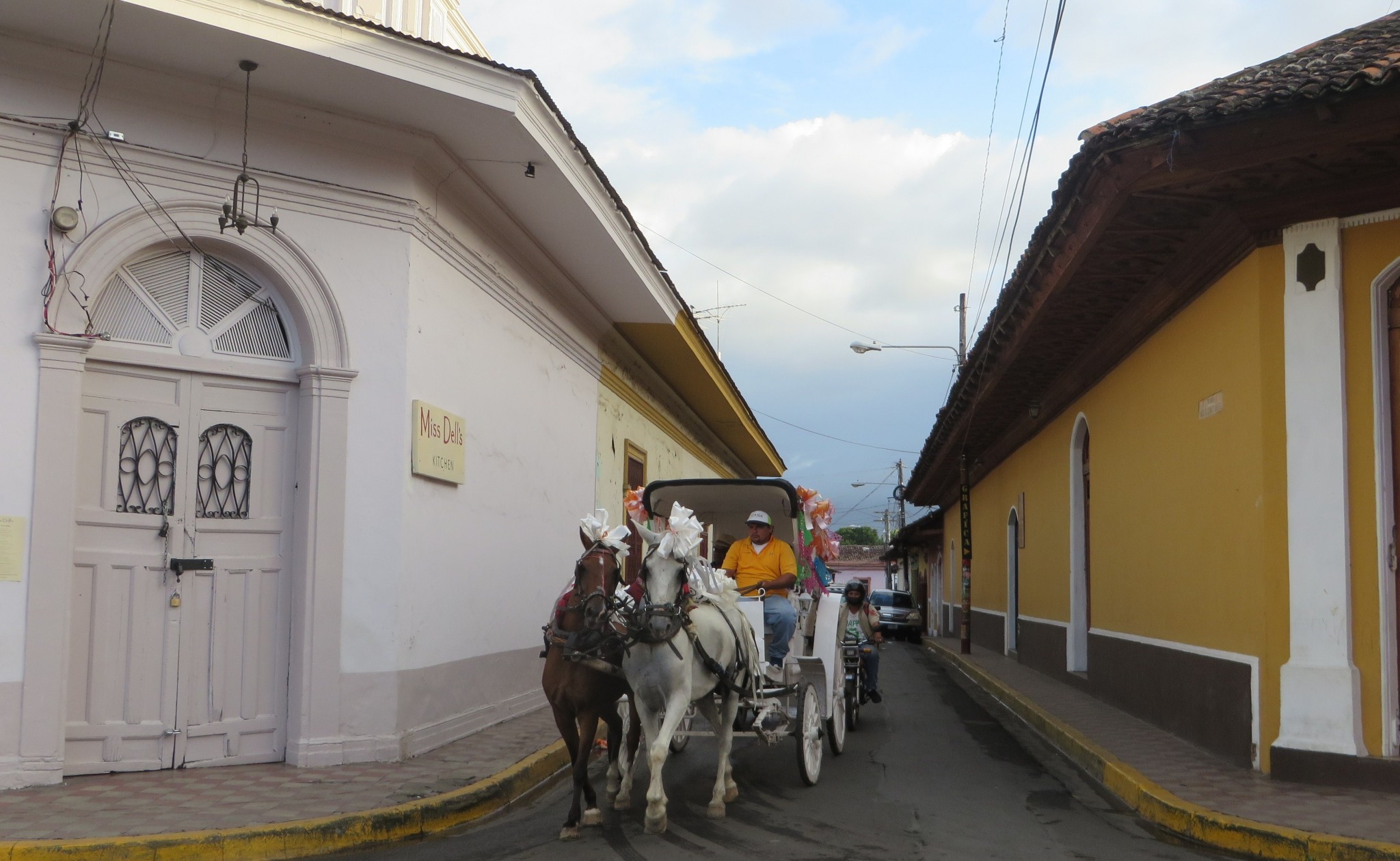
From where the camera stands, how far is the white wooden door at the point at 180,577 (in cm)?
736

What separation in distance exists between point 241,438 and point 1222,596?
710 centimetres

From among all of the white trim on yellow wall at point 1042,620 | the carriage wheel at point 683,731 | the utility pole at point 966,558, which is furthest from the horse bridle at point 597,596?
the utility pole at point 966,558

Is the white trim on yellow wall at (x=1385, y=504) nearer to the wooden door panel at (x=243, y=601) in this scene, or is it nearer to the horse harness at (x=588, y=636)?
the horse harness at (x=588, y=636)

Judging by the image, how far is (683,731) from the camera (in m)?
8.17

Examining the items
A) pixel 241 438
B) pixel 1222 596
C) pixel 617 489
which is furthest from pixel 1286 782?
pixel 617 489

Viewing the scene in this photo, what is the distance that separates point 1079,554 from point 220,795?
36.9 feet

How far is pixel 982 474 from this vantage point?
26062mm

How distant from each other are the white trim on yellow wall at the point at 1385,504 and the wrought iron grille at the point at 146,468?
7709 mm

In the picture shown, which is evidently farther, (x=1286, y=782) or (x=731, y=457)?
(x=731, y=457)

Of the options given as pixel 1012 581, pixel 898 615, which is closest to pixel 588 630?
pixel 1012 581

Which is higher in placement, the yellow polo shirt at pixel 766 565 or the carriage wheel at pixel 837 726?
the yellow polo shirt at pixel 766 565

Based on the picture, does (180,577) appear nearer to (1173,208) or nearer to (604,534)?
(604,534)

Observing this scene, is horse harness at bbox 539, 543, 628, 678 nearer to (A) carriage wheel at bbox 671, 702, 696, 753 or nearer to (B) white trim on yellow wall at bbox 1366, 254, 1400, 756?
Answer: (A) carriage wheel at bbox 671, 702, 696, 753

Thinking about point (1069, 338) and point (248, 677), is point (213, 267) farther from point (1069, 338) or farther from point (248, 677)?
point (1069, 338)
